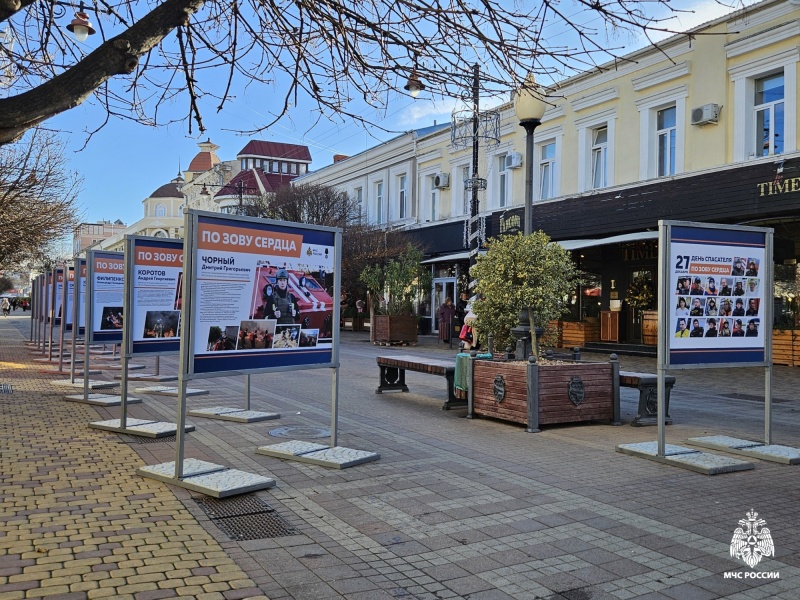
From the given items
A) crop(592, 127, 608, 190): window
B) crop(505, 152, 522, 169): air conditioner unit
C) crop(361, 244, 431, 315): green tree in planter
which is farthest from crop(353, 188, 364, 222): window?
crop(592, 127, 608, 190): window

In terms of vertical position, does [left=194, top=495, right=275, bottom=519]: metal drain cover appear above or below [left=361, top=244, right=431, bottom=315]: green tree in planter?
below

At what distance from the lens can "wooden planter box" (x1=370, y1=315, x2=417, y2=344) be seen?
24.8 meters

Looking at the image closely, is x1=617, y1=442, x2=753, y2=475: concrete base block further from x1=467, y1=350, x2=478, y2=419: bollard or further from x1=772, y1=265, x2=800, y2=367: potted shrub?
x1=772, y1=265, x2=800, y2=367: potted shrub

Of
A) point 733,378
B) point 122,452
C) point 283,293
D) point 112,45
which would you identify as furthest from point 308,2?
point 733,378

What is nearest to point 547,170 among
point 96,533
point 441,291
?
point 441,291

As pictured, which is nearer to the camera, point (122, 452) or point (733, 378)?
point (122, 452)

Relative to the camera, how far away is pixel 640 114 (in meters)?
20.7

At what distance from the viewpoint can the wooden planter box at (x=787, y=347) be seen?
17188 mm

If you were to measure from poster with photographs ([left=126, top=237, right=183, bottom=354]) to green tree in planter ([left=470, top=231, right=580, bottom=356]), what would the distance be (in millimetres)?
4235

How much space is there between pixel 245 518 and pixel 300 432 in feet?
10.7

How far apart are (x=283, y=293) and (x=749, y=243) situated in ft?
16.1

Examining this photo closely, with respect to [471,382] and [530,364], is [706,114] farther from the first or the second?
[530,364]

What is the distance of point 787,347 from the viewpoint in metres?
17.4

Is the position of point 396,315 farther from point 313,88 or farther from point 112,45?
point 112,45
